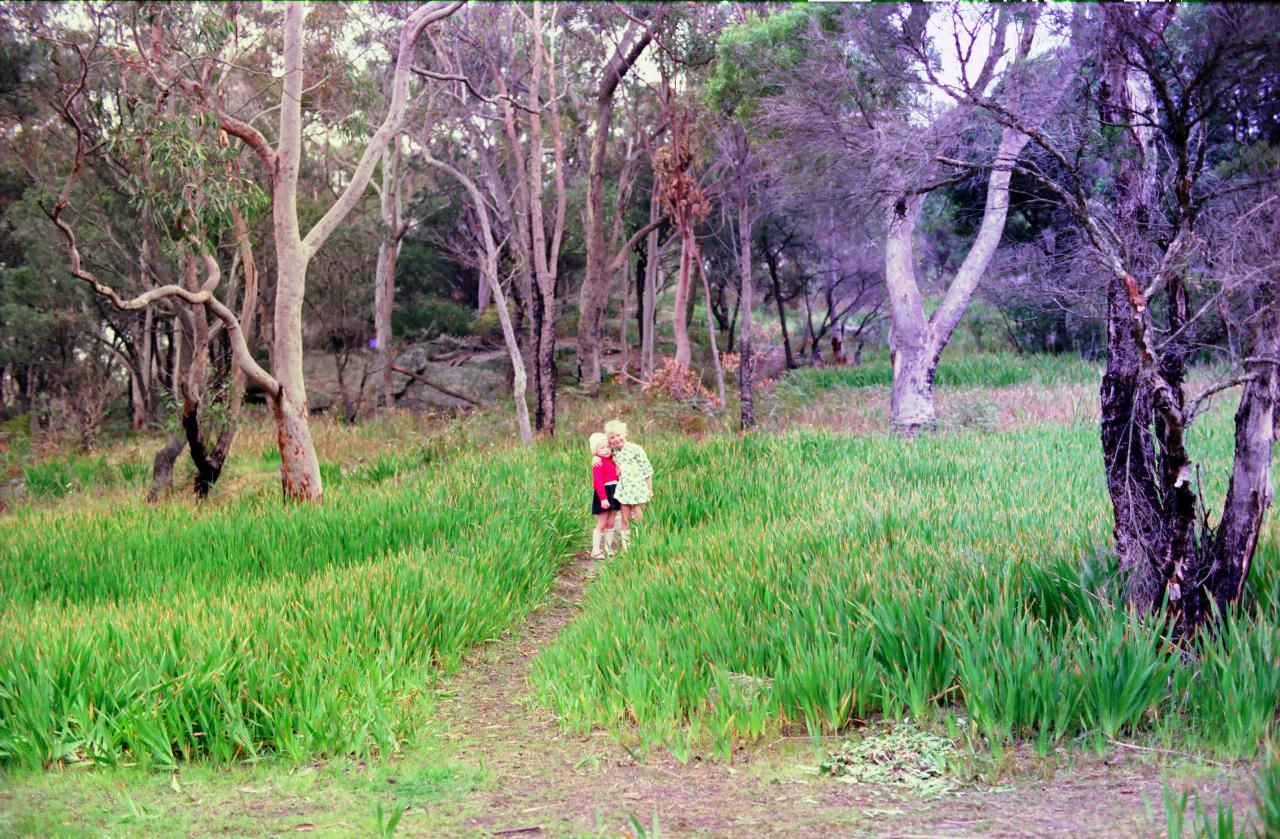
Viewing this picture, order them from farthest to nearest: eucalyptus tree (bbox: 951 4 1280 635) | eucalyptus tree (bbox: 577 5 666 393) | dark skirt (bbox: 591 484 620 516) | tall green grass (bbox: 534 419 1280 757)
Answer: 1. eucalyptus tree (bbox: 577 5 666 393)
2. dark skirt (bbox: 591 484 620 516)
3. eucalyptus tree (bbox: 951 4 1280 635)
4. tall green grass (bbox: 534 419 1280 757)

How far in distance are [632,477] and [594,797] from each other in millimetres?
5382

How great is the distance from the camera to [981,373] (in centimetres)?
2300

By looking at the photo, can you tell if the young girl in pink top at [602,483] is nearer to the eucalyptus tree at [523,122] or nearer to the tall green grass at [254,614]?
the tall green grass at [254,614]

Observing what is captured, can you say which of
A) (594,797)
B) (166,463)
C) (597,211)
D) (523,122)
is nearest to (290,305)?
(166,463)

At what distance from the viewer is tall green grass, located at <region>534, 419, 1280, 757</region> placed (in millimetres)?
4609

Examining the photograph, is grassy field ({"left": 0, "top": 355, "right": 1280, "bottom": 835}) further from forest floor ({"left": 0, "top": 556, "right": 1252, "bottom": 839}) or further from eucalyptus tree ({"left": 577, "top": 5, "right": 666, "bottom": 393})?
eucalyptus tree ({"left": 577, "top": 5, "right": 666, "bottom": 393})

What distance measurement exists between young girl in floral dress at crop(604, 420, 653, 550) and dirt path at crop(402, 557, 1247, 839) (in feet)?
14.5

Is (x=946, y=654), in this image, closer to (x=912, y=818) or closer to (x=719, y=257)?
(x=912, y=818)

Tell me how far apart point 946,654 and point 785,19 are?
1293 centimetres

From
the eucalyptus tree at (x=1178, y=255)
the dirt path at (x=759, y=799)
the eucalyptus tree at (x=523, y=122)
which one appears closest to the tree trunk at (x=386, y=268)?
the eucalyptus tree at (x=523, y=122)

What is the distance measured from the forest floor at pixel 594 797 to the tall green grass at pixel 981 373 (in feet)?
58.4

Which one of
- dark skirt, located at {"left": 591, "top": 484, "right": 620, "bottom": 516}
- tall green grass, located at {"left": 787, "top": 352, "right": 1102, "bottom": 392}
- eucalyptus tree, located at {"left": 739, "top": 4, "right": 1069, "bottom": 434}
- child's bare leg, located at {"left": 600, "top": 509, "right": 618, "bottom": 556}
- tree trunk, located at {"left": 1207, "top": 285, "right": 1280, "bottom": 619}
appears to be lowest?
child's bare leg, located at {"left": 600, "top": 509, "right": 618, "bottom": 556}

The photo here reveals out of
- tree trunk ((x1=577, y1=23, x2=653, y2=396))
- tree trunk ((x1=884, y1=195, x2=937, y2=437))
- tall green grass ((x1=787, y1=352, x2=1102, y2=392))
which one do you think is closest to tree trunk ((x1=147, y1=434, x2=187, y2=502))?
tree trunk ((x1=577, y1=23, x2=653, y2=396))

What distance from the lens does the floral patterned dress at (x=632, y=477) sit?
9727 millimetres
